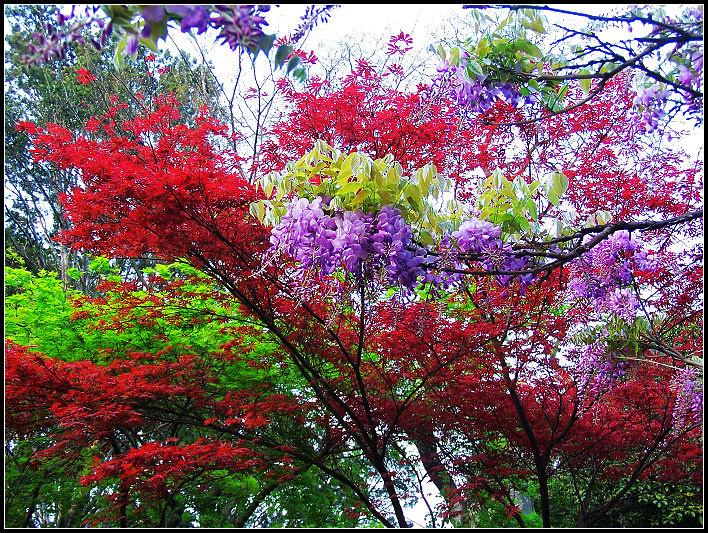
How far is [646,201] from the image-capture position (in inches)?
173

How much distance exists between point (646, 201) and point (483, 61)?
272 cm

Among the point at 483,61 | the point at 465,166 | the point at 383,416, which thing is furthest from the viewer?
the point at 465,166

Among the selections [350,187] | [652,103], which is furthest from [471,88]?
[652,103]

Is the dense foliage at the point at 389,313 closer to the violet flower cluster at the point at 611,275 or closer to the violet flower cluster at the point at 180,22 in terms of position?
the violet flower cluster at the point at 611,275

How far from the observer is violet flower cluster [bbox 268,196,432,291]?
188 centimetres

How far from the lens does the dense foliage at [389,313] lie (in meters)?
2.05

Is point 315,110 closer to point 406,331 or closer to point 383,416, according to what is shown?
point 406,331

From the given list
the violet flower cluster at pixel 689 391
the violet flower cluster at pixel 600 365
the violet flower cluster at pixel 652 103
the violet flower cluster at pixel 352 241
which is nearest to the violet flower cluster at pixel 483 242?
the violet flower cluster at pixel 352 241

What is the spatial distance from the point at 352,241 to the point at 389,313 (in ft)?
7.70

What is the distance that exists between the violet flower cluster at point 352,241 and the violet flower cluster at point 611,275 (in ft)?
4.44

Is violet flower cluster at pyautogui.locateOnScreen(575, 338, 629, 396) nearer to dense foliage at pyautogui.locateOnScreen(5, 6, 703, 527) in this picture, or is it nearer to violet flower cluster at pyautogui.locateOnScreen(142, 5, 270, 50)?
dense foliage at pyautogui.locateOnScreen(5, 6, 703, 527)

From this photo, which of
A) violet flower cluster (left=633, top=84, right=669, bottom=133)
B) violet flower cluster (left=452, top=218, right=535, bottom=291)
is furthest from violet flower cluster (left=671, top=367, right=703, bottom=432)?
violet flower cluster (left=452, top=218, right=535, bottom=291)

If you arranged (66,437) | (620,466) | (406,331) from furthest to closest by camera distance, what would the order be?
(620,466) < (406,331) < (66,437)

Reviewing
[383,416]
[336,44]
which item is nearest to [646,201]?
[383,416]
